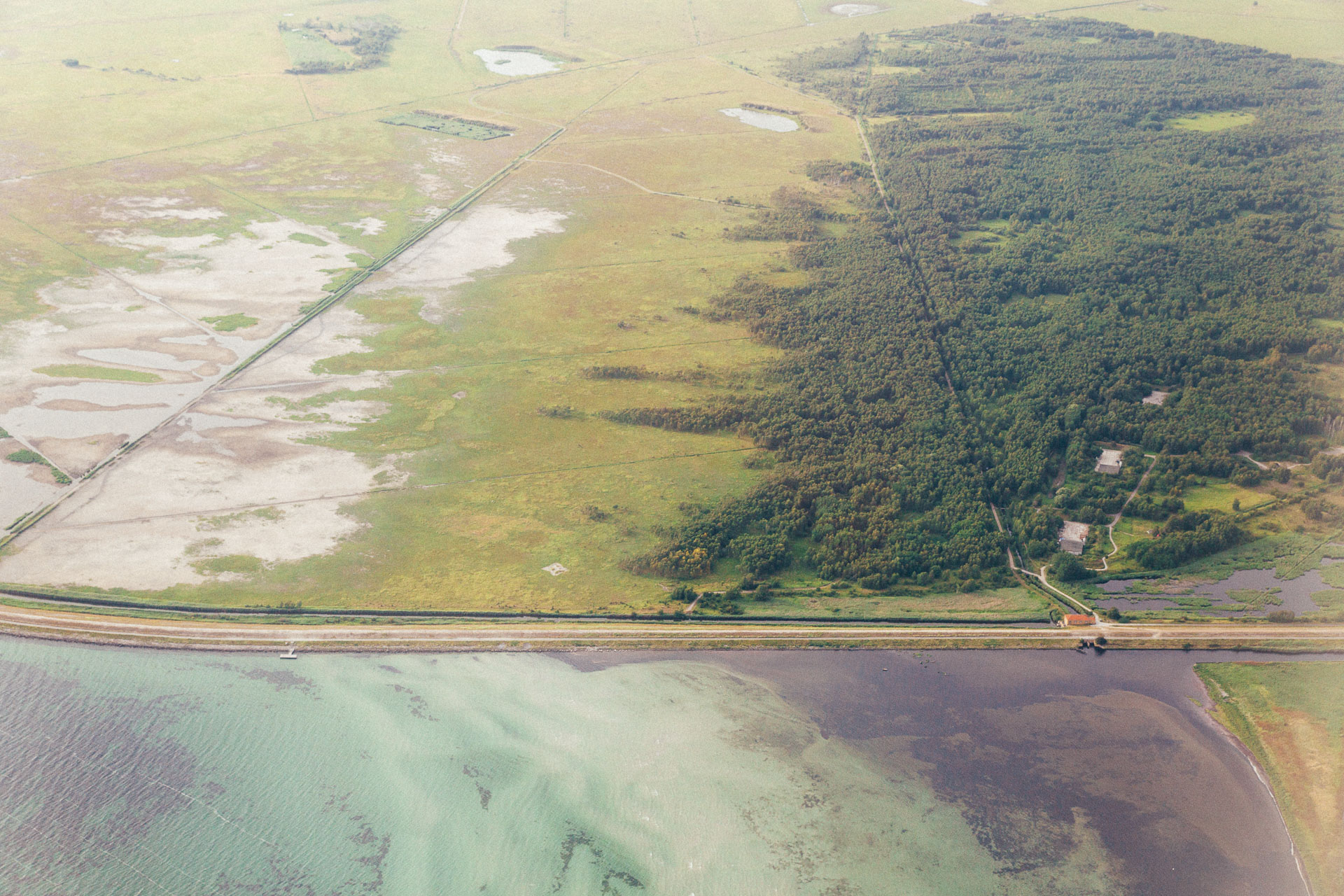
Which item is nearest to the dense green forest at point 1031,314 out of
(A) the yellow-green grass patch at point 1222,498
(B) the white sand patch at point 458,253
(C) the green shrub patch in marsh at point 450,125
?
(A) the yellow-green grass patch at point 1222,498

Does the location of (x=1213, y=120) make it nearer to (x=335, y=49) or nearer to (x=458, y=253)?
(x=458, y=253)

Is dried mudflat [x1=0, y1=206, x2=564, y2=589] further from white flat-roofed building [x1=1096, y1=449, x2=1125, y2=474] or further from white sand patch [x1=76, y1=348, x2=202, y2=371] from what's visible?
white flat-roofed building [x1=1096, y1=449, x2=1125, y2=474]

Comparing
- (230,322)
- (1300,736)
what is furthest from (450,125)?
(1300,736)

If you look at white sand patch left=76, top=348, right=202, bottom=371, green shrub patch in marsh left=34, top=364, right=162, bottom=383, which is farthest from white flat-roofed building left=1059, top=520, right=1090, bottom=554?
green shrub patch in marsh left=34, top=364, right=162, bottom=383

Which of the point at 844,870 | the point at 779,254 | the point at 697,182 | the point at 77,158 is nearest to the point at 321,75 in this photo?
the point at 77,158

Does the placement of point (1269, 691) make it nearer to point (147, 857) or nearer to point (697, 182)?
point (147, 857)

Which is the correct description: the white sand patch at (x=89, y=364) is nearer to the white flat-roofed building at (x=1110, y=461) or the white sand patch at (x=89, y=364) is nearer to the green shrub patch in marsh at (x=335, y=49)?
the white flat-roofed building at (x=1110, y=461)
